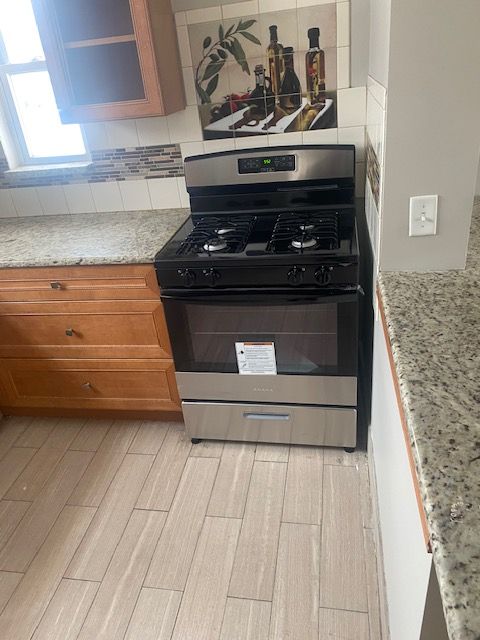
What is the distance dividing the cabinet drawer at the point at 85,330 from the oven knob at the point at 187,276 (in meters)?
0.21

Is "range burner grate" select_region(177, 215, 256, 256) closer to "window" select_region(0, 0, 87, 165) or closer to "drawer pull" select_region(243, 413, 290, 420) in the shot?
"drawer pull" select_region(243, 413, 290, 420)

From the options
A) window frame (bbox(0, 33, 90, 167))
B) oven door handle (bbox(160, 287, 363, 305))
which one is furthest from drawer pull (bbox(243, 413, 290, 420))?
window frame (bbox(0, 33, 90, 167))

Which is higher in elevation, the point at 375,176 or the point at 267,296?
the point at 375,176

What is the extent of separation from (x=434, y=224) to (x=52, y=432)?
6.25 ft


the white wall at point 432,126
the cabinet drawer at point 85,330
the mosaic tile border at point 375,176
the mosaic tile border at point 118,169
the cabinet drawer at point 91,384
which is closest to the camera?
the white wall at point 432,126

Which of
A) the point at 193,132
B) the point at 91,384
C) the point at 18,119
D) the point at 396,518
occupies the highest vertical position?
the point at 18,119

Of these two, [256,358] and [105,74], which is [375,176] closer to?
[256,358]

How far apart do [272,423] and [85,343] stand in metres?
0.87

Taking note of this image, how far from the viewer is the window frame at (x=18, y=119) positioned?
2264mm

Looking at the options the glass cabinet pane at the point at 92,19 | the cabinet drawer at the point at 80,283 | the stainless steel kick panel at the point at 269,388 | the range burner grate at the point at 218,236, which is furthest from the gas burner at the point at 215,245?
the glass cabinet pane at the point at 92,19

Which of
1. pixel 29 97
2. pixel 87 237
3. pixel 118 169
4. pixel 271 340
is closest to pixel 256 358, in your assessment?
pixel 271 340

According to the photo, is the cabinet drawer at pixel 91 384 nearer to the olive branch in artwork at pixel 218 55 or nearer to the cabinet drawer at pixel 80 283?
the cabinet drawer at pixel 80 283

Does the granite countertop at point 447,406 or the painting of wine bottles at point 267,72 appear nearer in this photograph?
the granite countertop at point 447,406

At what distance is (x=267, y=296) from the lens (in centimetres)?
170
